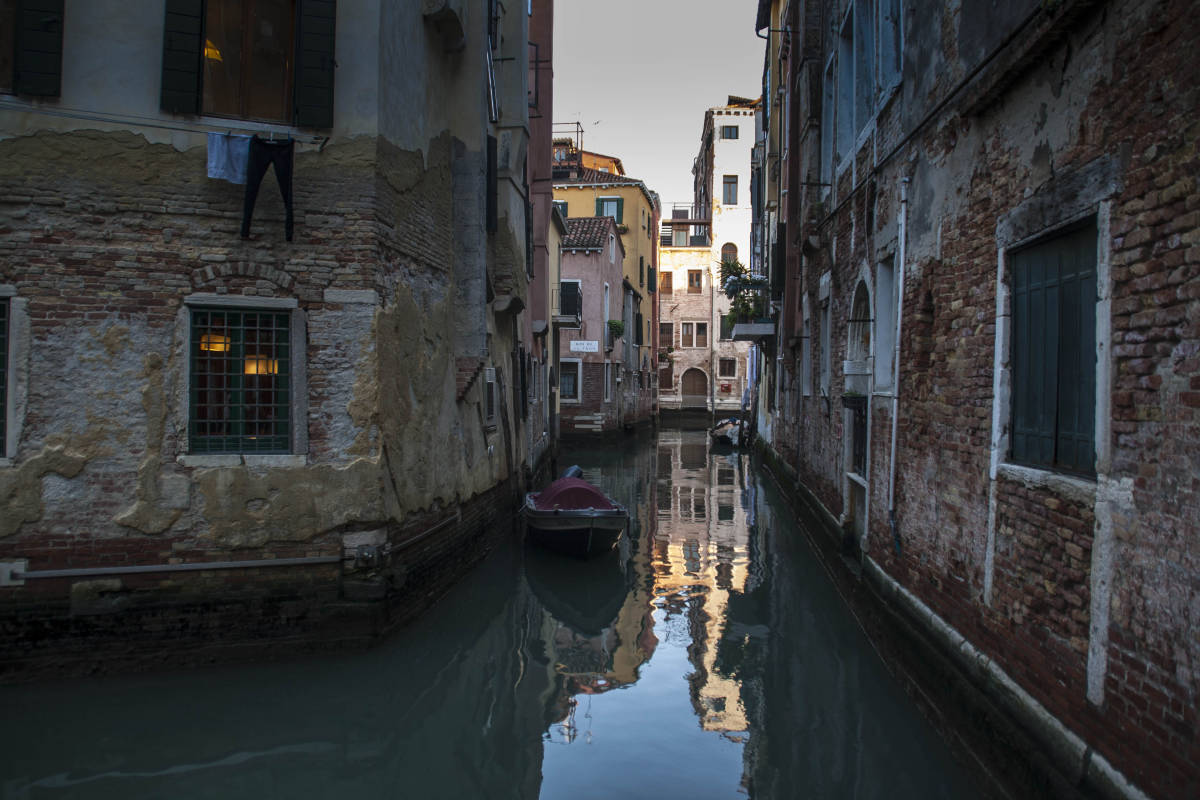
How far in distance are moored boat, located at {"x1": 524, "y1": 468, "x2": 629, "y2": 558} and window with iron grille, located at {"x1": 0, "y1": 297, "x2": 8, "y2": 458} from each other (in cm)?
557

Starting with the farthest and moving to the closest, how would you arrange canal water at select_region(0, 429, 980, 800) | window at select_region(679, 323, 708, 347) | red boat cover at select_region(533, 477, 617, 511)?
window at select_region(679, 323, 708, 347), red boat cover at select_region(533, 477, 617, 511), canal water at select_region(0, 429, 980, 800)

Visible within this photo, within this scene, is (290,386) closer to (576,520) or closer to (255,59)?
(255,59)

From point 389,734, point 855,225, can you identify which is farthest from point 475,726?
point 855,225

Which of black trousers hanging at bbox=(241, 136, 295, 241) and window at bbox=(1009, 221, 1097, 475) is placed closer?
window at bbox=(1009, 221, 1097, 475)

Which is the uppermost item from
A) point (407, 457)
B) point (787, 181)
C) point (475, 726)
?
point (787, 181)

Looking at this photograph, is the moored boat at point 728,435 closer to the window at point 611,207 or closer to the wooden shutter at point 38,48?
the window at point 611,207

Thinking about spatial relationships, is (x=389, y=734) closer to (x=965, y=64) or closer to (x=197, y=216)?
(x=197, y=216)

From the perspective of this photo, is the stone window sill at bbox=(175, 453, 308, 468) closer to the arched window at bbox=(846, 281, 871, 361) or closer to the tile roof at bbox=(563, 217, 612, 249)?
the arched window at bbox=(846, 281, 871, 361)

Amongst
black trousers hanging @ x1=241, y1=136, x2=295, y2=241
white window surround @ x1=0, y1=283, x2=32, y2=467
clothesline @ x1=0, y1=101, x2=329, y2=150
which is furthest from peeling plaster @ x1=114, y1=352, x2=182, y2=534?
clothesline @ x1=0, y1=101, x2=329, y2=150

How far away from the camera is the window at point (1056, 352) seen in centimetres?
375

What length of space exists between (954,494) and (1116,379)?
2.00 m

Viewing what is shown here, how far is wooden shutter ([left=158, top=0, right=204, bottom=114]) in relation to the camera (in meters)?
6.25

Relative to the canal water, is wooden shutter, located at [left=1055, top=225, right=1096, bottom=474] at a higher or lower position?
higher

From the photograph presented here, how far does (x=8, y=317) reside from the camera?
19.4 feet
